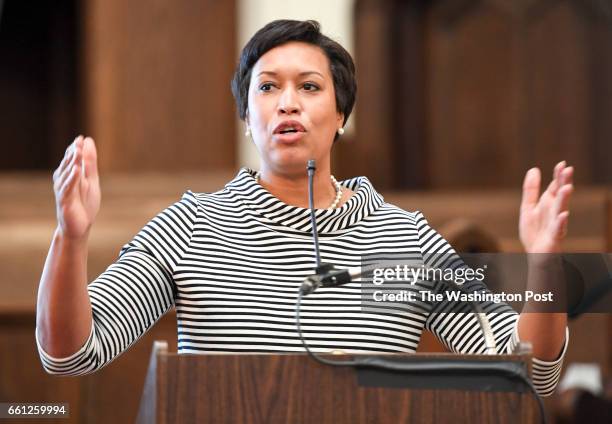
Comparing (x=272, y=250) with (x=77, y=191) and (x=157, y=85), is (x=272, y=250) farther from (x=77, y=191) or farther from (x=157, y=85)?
(x=157, y=85)

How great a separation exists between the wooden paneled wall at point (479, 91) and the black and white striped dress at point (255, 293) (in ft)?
9.15

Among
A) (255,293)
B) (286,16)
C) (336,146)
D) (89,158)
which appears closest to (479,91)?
(336,146)

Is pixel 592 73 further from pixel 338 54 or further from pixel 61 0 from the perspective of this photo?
pixel 338 54

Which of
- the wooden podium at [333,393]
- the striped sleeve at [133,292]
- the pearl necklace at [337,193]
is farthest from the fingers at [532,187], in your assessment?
the striped sleeve at [133,292]

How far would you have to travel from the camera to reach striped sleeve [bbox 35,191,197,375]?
5.78ft

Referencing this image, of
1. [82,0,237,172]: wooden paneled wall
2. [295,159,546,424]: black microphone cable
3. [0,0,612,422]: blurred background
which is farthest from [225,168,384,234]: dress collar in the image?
[82,0,237,172]: wooden paneled wall

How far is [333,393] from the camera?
1.54 meters

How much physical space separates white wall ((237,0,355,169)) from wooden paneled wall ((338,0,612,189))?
6cm

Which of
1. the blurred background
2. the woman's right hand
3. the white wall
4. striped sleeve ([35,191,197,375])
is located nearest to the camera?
the woman's right hand

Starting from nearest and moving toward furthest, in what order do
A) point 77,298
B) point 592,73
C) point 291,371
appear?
point 291,371 → point 77,298 → point 592,73

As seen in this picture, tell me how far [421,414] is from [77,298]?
51 centimetres

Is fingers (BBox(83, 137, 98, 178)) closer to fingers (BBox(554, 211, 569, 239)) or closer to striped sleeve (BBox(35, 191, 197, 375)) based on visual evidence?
striped sleeve (BBox(35, 191, 197, 375))

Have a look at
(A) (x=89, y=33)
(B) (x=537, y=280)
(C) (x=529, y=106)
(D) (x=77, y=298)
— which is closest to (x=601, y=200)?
(C) (x=529, y=106)

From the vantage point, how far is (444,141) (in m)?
4.99
